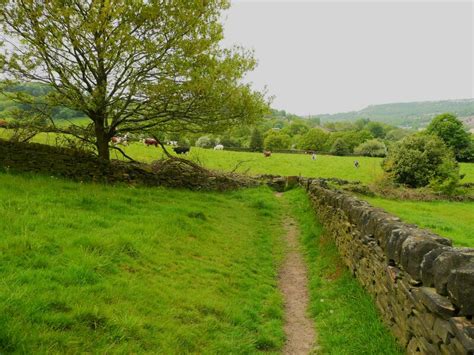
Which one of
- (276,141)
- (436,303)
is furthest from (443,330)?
(276,141)

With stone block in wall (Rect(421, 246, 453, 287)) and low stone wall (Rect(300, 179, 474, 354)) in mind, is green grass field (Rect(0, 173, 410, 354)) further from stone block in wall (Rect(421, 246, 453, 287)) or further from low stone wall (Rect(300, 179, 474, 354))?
stone block in wall (Rect(421, 246, 453, 287))

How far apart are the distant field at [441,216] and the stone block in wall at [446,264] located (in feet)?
28.1

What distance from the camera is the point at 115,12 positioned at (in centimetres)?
1191

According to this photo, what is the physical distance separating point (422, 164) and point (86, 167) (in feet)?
81.9

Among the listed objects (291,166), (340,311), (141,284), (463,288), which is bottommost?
(291,166)

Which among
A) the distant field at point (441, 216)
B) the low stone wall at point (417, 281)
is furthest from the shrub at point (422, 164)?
the low stone wall at point (417, 281)

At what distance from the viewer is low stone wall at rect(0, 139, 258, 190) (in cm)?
1334

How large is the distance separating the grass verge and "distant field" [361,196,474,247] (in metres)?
4.73

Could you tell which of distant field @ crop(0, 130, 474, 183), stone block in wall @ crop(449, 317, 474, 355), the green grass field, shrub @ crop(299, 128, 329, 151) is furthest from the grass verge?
shrub @ crop(299, 128, 329, 151)

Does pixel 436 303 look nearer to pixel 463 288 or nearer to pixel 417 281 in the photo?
pixel 463 288

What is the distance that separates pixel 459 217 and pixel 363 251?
15116mm

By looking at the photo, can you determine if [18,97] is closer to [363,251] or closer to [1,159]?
[1,159]

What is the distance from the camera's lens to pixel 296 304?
7547 mm

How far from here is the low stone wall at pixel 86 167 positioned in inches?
525
